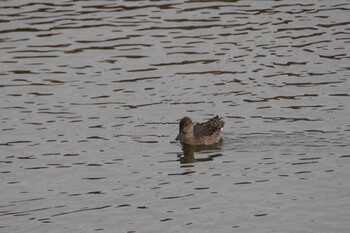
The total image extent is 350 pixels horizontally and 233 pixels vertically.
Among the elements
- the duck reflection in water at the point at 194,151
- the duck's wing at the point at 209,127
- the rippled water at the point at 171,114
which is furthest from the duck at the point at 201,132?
the rippled water at the point at 171,114

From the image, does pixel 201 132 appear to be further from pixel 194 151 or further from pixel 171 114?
pixel 171 114

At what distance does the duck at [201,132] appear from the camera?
71.3ft

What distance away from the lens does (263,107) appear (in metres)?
23.3

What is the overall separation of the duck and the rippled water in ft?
0.95

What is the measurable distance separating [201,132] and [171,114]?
4.53 ft

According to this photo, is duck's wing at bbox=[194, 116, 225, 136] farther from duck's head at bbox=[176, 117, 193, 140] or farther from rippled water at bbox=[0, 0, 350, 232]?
rippled water at bbox=[0, 0, 350, 232]

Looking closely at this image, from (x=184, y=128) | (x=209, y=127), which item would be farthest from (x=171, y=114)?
(x=209, y=127)

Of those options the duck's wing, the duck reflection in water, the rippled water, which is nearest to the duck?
the duck's wing

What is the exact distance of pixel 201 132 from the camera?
72.8 ft

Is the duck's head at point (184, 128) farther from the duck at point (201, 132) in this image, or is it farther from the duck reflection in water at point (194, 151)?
the duck reflection in water at point (194, 151)

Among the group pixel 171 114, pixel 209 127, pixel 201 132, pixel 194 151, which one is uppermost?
pixel 171 114

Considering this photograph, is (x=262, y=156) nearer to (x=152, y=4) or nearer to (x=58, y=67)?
(x=58, y=67)

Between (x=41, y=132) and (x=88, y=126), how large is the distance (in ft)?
3.44

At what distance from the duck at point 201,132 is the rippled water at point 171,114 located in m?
0.29
